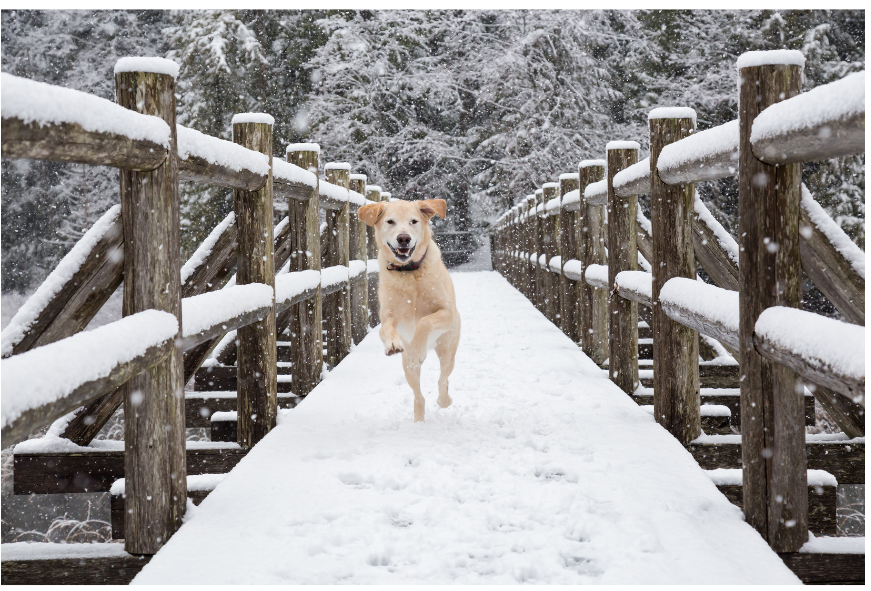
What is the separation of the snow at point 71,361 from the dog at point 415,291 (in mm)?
1923

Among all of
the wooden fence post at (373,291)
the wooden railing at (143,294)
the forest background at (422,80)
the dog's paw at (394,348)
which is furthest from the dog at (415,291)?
the forest background at (422,80)

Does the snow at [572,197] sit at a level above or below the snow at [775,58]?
below

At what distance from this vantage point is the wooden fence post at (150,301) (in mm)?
2514

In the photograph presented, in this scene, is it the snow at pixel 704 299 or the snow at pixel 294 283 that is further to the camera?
the snow at pixel 294 283

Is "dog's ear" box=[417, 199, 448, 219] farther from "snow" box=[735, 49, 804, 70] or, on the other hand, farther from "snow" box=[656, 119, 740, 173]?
"snow" box=[735, 49, 804, 70]

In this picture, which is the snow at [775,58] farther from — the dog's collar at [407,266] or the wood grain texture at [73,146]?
the dog's collar at [407,266]

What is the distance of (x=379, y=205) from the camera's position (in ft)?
15.3

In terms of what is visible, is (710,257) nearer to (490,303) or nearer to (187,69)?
(490,303)

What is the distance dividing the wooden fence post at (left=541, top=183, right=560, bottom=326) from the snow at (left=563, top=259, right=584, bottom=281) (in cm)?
135

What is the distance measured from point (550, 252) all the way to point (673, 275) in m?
6.00

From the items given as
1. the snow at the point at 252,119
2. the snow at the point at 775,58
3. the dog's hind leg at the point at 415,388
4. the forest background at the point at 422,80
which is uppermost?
the forest background at the point at 422,80

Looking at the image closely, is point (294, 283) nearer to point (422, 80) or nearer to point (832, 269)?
point (832, 269)

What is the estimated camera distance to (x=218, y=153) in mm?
3227

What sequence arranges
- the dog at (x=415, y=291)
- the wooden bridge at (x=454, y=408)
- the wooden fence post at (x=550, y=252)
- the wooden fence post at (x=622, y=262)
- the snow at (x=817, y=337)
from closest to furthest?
the snow at (x=817, y=337) < the wooden bridge at (x=454, y=408) < the dog at (x=415, y=291) < the wooden fence post at (x=622, y=262) < the wooden fence post at (x=550, y=252)
